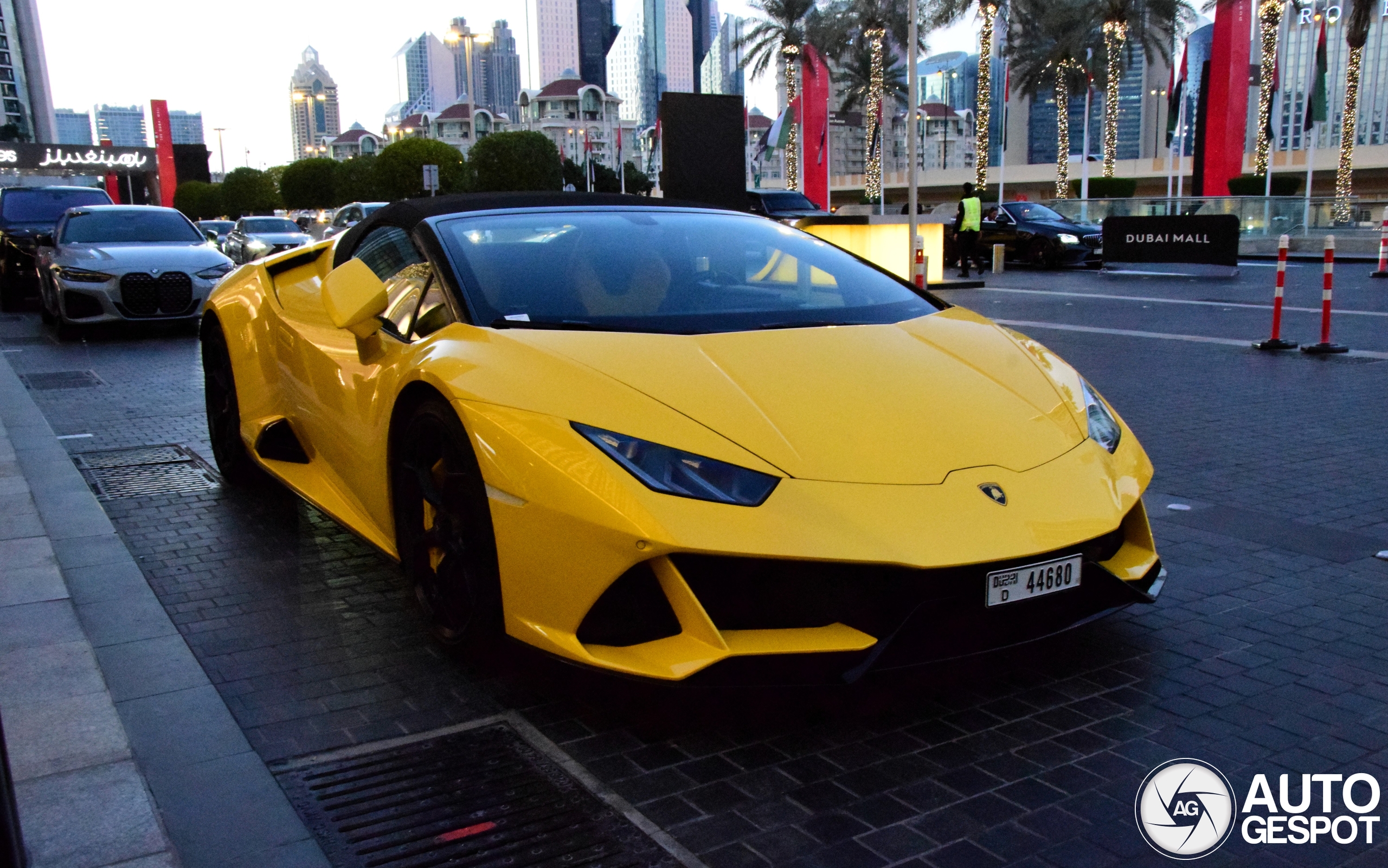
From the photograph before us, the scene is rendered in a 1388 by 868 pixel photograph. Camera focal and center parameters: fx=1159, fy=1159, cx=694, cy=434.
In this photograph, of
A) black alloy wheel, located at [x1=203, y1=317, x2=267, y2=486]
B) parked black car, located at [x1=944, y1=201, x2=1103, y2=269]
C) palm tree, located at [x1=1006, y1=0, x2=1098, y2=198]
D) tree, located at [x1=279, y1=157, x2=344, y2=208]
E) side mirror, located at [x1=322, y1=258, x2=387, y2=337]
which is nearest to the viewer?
side mirror, located at [x1=322, y1=258, x2=387, y2=337]

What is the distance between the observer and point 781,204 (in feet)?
72.1

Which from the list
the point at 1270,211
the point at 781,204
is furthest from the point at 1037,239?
the point at 1270,211

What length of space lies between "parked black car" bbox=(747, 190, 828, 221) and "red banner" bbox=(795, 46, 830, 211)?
86.0ft

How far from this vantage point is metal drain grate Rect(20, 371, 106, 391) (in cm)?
920

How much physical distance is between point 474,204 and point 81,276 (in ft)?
32.6

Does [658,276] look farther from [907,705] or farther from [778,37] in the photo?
[778,37]

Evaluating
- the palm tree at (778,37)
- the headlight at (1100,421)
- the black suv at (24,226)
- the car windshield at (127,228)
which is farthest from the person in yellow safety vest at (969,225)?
the palm tree at (778,37)

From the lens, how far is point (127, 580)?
13.8ft

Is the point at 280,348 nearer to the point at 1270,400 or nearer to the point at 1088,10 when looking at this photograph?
the point at 1270,400

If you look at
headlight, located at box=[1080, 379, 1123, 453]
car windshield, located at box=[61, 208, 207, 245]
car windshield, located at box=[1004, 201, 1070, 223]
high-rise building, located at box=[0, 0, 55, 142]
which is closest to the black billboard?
car windshield, located at box=[1004, 201, 1070, 223]

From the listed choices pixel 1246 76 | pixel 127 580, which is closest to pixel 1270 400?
pixel 127 580

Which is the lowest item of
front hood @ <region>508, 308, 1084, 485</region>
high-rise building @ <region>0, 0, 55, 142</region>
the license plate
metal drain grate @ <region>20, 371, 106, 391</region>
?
metal drain grate @ <region>20, 371, 106, 391</region>

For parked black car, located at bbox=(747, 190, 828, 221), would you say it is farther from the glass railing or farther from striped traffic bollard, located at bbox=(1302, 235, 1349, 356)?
striped traffic bollard, located at bbox=(1302, 235, 1349, 356)

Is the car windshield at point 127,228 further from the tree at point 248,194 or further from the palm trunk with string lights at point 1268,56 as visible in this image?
the tree at point 248,194
